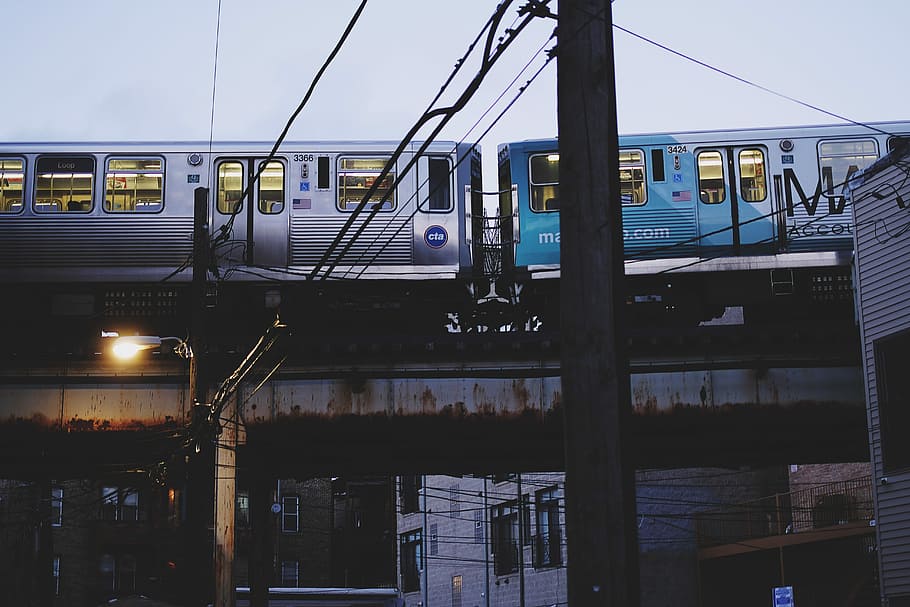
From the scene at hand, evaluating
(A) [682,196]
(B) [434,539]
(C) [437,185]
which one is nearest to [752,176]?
(A) [682,196]

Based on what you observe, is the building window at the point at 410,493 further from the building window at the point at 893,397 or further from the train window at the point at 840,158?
the building window at the point at 893,397

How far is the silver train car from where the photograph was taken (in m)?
26.8

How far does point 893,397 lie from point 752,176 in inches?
299

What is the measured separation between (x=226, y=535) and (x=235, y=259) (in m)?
7.06

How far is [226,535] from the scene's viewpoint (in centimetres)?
2255

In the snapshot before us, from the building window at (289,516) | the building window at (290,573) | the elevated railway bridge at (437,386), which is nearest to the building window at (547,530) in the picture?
the elevated railway bridge at (437,386)

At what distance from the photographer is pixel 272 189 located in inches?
1078

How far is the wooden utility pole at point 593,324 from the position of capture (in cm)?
741

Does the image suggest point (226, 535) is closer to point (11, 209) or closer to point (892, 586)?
point (11, 209)

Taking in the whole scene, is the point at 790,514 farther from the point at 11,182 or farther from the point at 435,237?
the point at 11,182

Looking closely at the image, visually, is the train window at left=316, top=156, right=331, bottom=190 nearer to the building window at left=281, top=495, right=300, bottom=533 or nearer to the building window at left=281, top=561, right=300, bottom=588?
the building window at left=281, top=495, right=300, bottom=533

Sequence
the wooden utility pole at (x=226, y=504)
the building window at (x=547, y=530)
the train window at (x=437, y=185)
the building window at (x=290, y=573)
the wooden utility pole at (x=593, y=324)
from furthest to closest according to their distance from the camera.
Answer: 1. the building window at (x=290, y=573)
2. the building window at (x=547, y=530)
3. the train window at (x=437, y=185)
4. the wooden utility pole at (x=226, y=504)
5. the wooden utility pole at (x=593, y=324)

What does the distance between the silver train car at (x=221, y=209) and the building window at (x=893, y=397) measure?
932 centimetres

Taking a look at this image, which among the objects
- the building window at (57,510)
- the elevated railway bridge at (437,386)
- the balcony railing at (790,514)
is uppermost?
the elevated railway bridge at (437,386)
